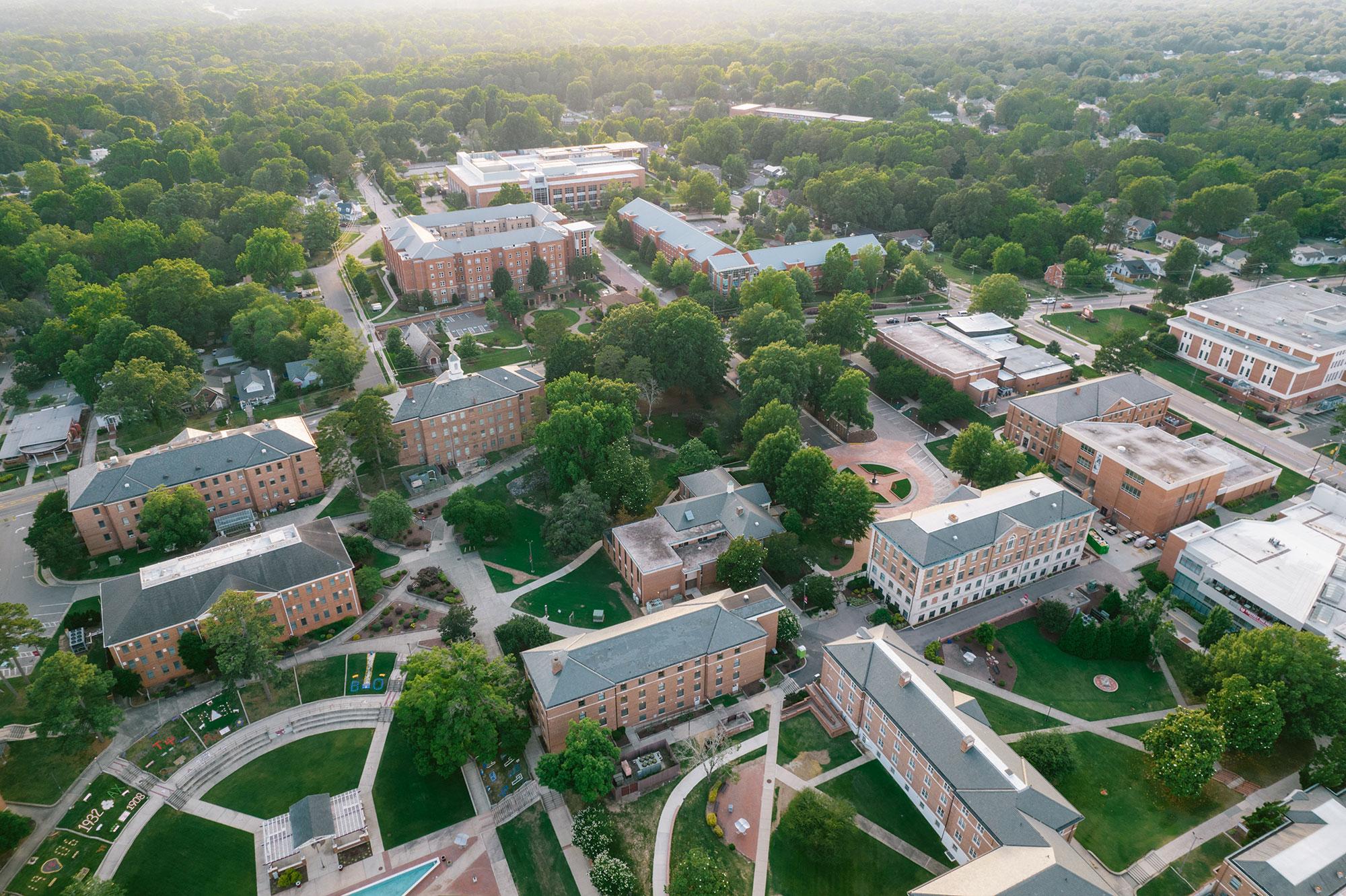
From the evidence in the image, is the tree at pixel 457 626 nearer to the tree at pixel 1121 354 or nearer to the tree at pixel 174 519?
the tree at pixel 174 519

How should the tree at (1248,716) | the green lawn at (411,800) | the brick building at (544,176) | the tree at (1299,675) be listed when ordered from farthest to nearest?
the brick building at (544,176)
the tree at (1299,675)
the tree at (1248,716)
the green lawn at (411,800)

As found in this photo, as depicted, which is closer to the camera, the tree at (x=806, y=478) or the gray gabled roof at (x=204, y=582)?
the gray gabled roof at (x=204, y=582)

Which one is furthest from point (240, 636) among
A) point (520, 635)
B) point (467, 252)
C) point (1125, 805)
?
point (467, 252)

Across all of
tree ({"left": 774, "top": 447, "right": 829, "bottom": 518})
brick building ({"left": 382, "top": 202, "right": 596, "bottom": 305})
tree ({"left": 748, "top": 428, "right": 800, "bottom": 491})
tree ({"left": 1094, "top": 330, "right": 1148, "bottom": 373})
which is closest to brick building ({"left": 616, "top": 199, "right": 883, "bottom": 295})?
brick building ({"left": 382, "top": 202, "right": 596, "bottom": 305})

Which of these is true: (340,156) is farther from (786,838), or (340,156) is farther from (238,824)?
(786,838)

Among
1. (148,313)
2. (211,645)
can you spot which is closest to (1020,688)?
(211,645)

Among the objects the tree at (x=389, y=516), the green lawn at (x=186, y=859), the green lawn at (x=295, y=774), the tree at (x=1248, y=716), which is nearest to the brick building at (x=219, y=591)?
the tree at (x=389, y=516)

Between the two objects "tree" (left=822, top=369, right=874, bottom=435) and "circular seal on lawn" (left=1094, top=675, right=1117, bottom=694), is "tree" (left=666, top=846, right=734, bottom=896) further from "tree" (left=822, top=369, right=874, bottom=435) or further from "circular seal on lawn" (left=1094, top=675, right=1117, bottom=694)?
"tree" (left=822, top=369, right=874, bottom=435)
